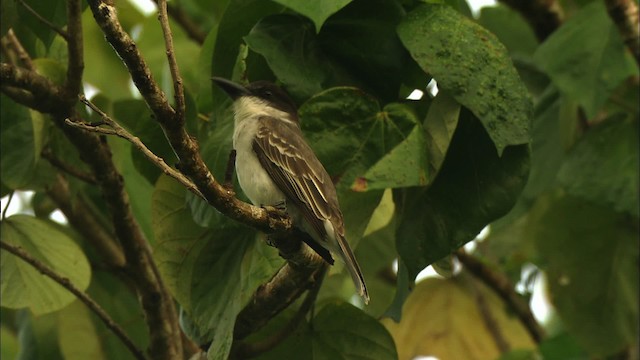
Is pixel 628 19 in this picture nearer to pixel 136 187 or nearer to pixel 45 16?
pixel 136 187

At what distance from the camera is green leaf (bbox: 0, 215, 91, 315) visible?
14.6 ft

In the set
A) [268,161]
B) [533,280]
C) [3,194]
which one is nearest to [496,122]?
[268,161]

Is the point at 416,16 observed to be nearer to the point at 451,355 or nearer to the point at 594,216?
the point at 594,216

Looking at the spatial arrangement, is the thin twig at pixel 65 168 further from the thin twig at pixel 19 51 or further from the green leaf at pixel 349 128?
the green leaf at pixel 349 128

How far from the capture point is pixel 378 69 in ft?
13.7

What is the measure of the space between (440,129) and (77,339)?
1.95 meters

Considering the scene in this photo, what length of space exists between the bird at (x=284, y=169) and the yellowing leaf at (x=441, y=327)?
6.14 ft

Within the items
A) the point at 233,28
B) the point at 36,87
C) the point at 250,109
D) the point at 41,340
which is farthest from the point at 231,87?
the point at 41,340

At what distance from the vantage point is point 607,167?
5.05 metres

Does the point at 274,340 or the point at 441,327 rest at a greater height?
the point at 274,340

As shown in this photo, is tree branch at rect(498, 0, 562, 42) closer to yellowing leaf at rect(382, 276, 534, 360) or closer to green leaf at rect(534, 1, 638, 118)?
green leaf at rect(534, 1, 638, 118)

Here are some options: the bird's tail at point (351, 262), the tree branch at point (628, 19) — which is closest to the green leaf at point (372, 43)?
the bird's tail at point (351, 262)

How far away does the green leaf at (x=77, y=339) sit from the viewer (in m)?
4.88

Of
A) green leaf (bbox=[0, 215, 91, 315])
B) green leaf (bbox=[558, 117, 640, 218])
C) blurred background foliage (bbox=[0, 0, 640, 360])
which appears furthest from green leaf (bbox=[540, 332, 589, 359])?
green leaf (bbox=[0, 215, 91, 315])
